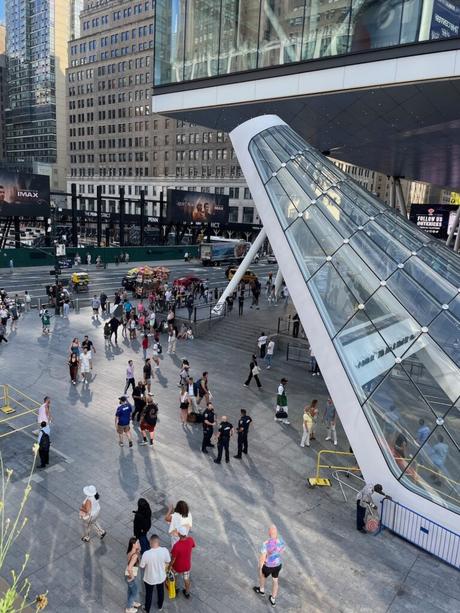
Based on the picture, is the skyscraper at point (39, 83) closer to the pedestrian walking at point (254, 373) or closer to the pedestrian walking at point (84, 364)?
the pedestrian walking at point (84, 364)

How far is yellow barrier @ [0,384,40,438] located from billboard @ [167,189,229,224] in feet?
159

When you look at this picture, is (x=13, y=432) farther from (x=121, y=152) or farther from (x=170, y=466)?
(x=121, y=152)

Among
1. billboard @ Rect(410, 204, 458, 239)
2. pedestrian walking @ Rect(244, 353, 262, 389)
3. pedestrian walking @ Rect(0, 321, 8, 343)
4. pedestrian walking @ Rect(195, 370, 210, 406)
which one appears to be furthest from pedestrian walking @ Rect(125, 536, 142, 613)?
billboard @ Rect(410, 204, 458, 239)

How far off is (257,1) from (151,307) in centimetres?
1697

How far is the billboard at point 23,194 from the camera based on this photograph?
45.5 metres

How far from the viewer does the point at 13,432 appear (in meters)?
12.3

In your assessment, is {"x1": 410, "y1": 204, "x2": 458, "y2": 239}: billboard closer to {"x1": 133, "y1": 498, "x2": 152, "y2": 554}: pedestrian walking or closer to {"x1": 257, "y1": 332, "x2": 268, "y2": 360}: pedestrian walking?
{"x1": 257, "y1": 332, "x2": 268, "y2": 360}: pedestrian walking

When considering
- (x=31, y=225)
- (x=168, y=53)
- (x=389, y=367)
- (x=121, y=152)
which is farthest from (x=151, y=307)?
(x=121, y=152)

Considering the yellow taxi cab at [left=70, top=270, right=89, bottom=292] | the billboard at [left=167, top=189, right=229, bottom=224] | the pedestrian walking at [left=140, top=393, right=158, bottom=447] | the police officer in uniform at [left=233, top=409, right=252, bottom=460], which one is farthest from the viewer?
the billboard at [left=167, top=189, right=229, bottom=224]

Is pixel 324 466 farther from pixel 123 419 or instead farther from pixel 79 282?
pixel 79 282

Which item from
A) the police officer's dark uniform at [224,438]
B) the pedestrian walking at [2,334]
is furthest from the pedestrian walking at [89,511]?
the pedestrian walking at [2,334]

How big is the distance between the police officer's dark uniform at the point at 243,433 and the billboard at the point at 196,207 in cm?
5224

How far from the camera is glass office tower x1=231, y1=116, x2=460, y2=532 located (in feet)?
28.9

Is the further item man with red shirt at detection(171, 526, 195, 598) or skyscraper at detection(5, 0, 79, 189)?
skyscraper at detection(5, 0, 79, 189)
